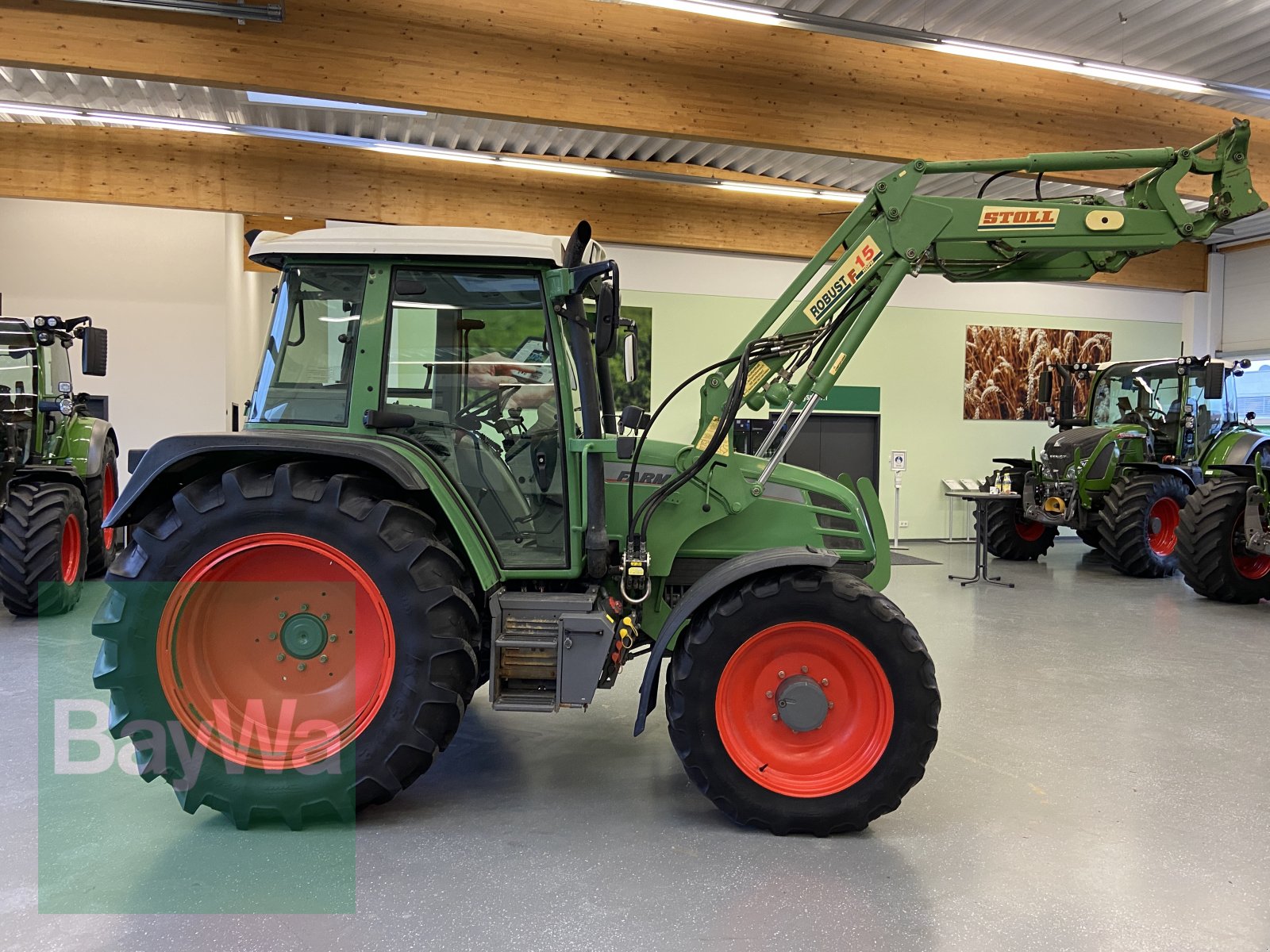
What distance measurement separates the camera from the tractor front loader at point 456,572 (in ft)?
10.5

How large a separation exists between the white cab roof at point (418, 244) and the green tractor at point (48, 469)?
4.30 meters

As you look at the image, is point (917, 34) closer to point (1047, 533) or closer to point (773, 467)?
point (773, 467)

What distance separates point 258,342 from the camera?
48.7ft

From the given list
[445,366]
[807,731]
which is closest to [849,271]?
[445,366]

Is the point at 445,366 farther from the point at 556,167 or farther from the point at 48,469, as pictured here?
the point at 556,167

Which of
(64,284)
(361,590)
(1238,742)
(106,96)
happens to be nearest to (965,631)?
(1238,742)

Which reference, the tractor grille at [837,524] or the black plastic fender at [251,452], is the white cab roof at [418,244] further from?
the tractor grille at [837,524]

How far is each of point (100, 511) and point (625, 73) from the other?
5.98 meters

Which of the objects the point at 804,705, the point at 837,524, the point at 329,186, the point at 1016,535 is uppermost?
the point at 329,186

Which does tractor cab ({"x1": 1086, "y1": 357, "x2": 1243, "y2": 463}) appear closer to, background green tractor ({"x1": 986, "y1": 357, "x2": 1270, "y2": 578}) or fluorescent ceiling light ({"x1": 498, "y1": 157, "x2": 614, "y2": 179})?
background green tractor ({"x1": 986, "y1": 357, "x2": 1270, "y2": 578})

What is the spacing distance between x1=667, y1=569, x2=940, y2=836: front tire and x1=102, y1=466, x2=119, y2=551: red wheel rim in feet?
22.9

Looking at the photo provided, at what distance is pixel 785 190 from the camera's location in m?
11.1

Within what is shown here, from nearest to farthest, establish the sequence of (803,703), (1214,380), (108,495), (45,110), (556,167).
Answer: (803,703) < (45,110) < (108,495) < (1214,380) < (556,167)

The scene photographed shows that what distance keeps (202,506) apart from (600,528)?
55.5 inches
